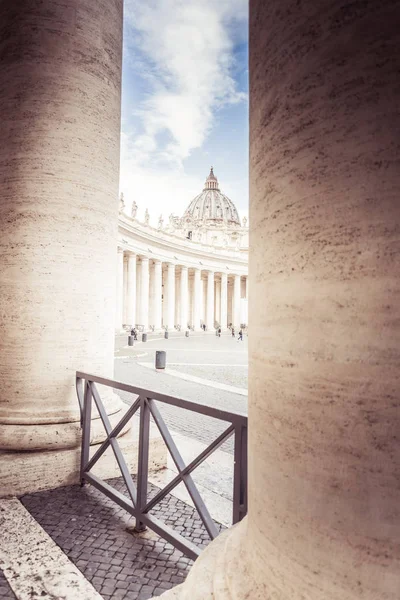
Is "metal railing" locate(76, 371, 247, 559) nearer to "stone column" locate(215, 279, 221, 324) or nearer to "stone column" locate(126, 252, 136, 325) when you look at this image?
"stone column" locate(126, 252, 136, 325)

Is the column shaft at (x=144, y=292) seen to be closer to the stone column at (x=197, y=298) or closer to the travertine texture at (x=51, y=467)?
the stone column at (x=197, y=298)

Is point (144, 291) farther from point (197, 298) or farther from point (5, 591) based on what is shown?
point (5, 591)

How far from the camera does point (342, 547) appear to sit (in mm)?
1742

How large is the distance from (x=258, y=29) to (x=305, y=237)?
1273 mm

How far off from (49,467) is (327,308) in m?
4.78

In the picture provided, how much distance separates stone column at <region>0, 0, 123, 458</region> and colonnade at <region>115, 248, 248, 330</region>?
40435 millimetres

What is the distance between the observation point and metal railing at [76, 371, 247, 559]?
3.27 m

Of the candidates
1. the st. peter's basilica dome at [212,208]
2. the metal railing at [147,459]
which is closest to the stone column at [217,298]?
the st. peter's basilica dome at [212,208]

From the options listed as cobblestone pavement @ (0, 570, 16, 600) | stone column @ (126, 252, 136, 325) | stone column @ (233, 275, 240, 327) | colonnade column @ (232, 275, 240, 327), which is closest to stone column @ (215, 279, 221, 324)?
colonnade column @ (232, 275, 240, 327)

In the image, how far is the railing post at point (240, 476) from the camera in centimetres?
323

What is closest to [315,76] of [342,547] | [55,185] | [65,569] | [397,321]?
[397,321]

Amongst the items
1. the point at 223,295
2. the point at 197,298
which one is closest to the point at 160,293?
the point at 197,298

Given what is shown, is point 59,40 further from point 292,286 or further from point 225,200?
point 225,200

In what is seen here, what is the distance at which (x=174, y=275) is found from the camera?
78.6 m
